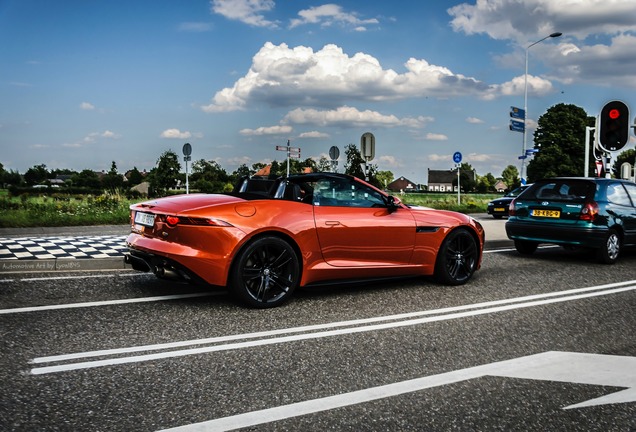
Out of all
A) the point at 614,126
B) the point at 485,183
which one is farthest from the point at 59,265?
the point at 485,183

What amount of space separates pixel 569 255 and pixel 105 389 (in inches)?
386

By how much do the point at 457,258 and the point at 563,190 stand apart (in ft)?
12.7

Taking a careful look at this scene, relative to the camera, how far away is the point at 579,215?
32.8ft

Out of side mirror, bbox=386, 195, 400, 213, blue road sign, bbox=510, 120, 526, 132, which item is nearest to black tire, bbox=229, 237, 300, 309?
side mirror, bbox=386, 195, 400, 213

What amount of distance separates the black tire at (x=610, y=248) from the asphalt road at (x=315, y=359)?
122 inches

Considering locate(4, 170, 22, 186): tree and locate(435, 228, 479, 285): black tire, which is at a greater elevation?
locate(4, 170, 22, 186): tree

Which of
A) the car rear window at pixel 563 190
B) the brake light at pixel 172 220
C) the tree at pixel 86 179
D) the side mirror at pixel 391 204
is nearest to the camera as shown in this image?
the brake light at pixel 172 220

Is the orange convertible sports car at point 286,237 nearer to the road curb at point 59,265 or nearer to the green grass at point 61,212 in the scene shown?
the road curb at point 59,265

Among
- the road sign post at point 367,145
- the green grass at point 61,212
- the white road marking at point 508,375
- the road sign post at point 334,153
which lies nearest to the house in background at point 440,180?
the road sign post at point 334,153

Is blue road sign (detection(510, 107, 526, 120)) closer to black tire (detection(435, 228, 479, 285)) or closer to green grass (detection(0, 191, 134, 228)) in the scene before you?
green grass (detection(0, 191, 134, 228))

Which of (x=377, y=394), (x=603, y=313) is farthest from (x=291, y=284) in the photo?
(x=603, y=313)

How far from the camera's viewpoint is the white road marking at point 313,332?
422 centimetres

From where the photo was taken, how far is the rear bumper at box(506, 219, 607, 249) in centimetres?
991

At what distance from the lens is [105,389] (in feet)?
12.0
